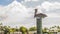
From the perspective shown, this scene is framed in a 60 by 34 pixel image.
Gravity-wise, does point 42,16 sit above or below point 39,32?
above

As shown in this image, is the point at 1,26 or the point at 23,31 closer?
the point at 23,31

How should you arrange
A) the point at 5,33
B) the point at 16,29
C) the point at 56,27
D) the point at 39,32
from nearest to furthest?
the point at 39,32
the point at 5,33
the point at 16,29
the point at 56,27

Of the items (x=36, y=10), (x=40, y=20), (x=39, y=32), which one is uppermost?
(x=36, y=10)

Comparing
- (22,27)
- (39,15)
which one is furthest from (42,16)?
(22,27)

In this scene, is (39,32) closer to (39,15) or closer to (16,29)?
(39,15)

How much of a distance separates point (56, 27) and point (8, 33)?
18321 mm

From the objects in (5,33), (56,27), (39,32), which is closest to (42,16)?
(39,32)

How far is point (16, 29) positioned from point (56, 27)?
11956 mm

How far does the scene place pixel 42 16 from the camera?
14141 millimetres

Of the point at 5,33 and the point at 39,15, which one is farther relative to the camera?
the point at 5,33

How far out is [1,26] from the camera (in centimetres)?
3366

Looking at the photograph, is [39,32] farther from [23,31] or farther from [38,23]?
[23,31]

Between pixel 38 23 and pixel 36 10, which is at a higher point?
pixel 36 10

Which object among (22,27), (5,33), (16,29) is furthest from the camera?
(16,29)
